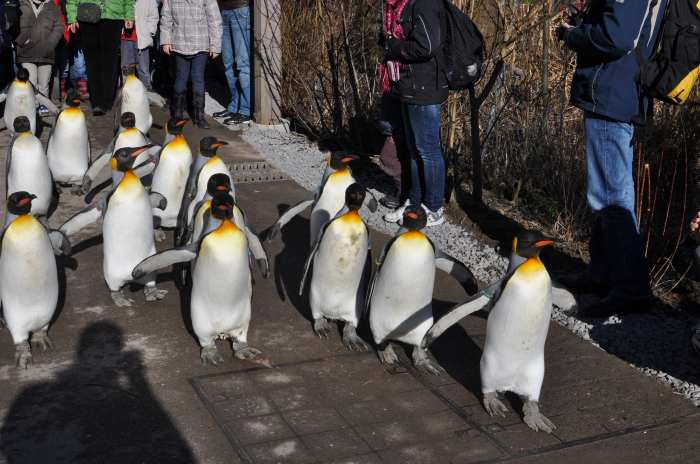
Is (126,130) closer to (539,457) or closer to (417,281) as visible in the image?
(417,281)

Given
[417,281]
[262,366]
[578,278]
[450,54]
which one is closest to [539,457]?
[417,281]

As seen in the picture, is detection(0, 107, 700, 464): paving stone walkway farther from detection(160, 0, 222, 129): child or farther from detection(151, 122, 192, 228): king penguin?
detection(160, 0, 222, 129): child

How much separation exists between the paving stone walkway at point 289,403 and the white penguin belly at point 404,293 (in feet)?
0.66

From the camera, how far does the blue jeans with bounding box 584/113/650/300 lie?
16.2 feet

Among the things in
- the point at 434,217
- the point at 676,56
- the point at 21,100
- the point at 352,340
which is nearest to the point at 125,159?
the point at 352,340

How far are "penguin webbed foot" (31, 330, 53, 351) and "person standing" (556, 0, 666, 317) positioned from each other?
2.94m

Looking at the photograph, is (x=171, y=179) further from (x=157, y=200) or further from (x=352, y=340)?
(x=352, y=340)

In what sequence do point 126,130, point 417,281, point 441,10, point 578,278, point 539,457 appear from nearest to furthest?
point 539,457, point 417,281, point 578,278, point 441,10, point 126,130

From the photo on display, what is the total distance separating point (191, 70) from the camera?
9.09m

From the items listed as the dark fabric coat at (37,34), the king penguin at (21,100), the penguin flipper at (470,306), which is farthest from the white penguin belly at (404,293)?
the dark fabric coat at (37,34)

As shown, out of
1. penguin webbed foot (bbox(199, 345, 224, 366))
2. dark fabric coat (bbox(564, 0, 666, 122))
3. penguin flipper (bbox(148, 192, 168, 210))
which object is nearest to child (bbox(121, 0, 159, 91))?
penguin flipper (bbox(148, 192, 168, 210))

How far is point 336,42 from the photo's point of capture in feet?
29.4

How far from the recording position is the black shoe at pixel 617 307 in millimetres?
5070

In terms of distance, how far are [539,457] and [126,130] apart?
4253 millimetres
